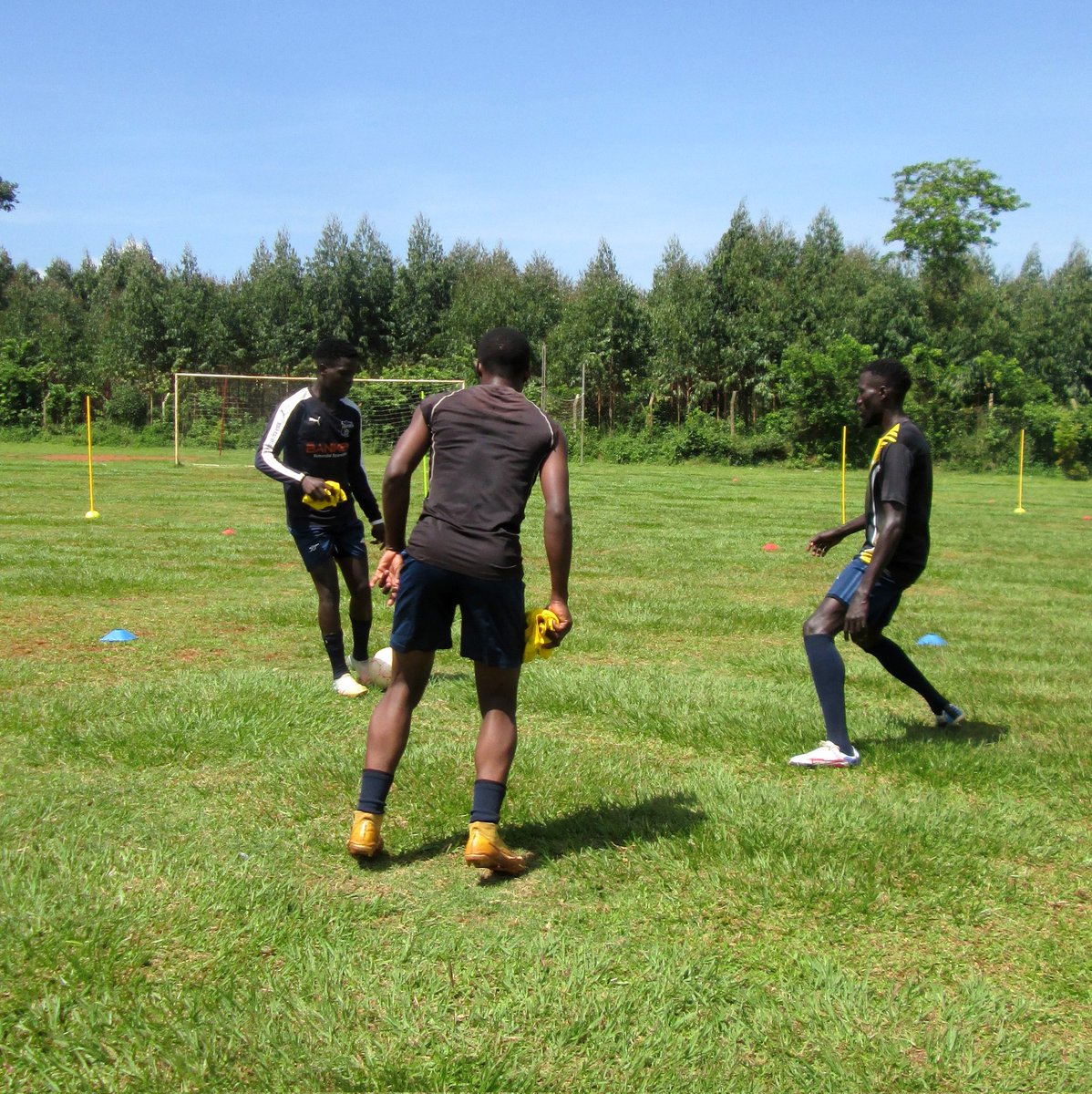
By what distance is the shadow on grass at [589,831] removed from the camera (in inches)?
164

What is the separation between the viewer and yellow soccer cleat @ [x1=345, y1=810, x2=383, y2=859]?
12.9ft

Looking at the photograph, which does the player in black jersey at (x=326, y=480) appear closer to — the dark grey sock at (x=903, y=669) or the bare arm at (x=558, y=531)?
the bare arm at (x=558, y=531)

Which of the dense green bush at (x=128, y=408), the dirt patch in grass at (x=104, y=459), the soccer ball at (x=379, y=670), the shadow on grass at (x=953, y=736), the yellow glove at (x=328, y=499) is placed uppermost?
the dense green bush at (x=128, y=408)

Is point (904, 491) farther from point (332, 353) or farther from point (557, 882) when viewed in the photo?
point (332, 353)

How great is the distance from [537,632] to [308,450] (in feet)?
10.3

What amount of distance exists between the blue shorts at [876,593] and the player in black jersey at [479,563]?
2053 millimetres

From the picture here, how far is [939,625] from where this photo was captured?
9.79m

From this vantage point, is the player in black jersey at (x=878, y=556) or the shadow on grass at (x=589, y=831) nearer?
the shadow on grass at (x=589, y=831)

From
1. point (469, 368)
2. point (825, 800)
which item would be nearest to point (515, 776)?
point (825, 800)

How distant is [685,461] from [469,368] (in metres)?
9.80

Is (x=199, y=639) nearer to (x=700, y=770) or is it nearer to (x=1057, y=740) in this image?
(x=700, y=770)

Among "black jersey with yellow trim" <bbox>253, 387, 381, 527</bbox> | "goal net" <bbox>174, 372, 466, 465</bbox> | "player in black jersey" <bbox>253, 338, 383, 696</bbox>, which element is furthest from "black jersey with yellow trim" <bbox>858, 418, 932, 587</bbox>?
"goal net" <bbox>174, 372, 466, 465</bbox>

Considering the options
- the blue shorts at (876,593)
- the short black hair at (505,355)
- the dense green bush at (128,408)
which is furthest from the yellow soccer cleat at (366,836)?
the dense green bush at (128,408)

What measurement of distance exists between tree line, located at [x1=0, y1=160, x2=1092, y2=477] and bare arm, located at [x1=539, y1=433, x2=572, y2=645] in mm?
36666
